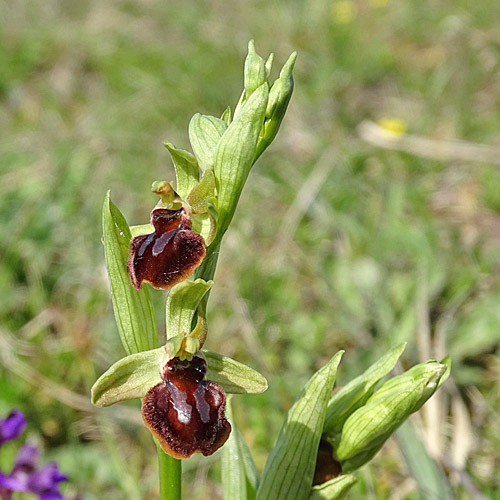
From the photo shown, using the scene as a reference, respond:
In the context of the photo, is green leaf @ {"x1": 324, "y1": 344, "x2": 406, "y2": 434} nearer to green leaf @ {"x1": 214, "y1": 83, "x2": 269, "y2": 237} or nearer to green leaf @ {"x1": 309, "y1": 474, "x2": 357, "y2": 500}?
green leaf @ {"x1": 309, "y1": 474, "x2": 357, "y2": 500}

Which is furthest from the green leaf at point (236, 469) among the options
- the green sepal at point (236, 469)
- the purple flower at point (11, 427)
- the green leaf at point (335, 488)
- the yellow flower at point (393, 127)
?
the yellow flower at point (393, 127)

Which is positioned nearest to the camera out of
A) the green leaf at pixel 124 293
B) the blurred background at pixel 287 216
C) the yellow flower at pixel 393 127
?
the green leaf at pixel 124 293

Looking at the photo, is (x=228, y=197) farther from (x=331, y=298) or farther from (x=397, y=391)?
(x=331, y=298)

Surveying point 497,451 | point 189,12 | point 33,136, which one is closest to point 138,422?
point 497,451

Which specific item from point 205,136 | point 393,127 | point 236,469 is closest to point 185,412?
point 236,469

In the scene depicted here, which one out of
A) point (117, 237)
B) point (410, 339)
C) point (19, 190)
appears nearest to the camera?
point (117, 237)

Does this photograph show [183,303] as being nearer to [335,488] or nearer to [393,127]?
[335,488]

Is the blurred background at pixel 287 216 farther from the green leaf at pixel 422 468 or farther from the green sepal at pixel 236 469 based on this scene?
the green sepal at pixel 236 469
